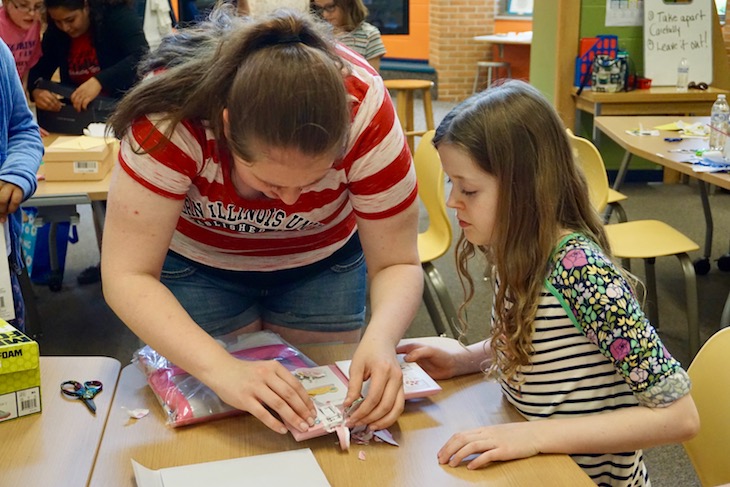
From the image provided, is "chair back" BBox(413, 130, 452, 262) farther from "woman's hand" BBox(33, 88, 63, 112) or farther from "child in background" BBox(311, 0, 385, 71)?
"woman's hand" BBox(33, 88, 63, 112)

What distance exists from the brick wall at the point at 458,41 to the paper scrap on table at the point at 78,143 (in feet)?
21.2

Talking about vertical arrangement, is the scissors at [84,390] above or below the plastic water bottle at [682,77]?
below

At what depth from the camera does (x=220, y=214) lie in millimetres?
1326

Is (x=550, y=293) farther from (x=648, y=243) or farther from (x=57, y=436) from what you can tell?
(x=648, y=243)

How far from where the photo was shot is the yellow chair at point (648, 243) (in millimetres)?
2801

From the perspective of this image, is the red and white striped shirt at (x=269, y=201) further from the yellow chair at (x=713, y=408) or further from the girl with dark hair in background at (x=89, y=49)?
the girl with dark hair in background at (x=89, y=49)

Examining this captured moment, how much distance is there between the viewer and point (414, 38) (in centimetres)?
924

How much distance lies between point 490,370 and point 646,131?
249 cm

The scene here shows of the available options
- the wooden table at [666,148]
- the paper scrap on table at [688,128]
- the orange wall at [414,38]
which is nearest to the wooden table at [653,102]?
the wooden table at [666,148]

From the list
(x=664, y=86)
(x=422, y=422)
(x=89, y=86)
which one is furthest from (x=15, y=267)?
(x=664, y=86)

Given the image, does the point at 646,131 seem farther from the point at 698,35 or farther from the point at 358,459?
the point at 358,459

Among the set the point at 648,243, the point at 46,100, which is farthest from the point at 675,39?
the point at 46,100

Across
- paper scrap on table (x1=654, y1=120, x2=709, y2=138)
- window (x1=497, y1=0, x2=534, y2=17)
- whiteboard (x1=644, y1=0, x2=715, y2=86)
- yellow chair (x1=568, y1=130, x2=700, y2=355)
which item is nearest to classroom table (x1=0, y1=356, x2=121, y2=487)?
yellow chair (x1=568, y1=130, x2=700, y2=355)

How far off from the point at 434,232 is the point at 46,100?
165cm
